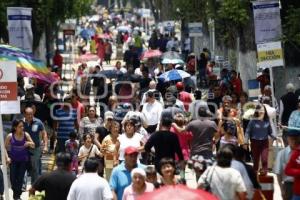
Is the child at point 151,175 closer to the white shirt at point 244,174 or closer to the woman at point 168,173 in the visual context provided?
the woman at point 168,173

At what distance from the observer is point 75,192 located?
45.3 ft

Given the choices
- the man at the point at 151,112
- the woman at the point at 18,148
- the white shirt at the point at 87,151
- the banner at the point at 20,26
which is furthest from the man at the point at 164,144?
the banner at the point at 20,26

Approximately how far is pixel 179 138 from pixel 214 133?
545mm

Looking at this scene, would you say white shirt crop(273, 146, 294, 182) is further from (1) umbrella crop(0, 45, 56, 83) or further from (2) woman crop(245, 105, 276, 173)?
(1) umbrella crop(0, 45, 56, 83)

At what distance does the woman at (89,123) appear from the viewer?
20688 mm

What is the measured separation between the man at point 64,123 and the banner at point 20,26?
6.77 meters

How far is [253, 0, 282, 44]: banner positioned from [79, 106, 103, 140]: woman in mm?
4985

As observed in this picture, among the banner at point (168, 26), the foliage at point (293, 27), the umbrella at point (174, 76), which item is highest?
the banner at point (168, 26)

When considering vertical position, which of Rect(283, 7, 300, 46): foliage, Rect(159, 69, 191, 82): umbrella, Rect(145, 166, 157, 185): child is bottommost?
Rect(145, 166, 157, 185): child

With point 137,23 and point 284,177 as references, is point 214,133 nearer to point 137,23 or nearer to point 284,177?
point 284,177

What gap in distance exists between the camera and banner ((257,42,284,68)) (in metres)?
24.2

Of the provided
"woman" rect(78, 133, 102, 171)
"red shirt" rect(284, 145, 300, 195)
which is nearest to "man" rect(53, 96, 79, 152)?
"woman" rect(78, 133, 102, 171)

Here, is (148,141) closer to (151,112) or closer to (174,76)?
(151,112)

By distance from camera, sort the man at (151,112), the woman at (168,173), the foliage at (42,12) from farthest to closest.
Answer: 1. the foliage at (42,12)
2. the man at (151,112)
3. the woman at (168,173)
